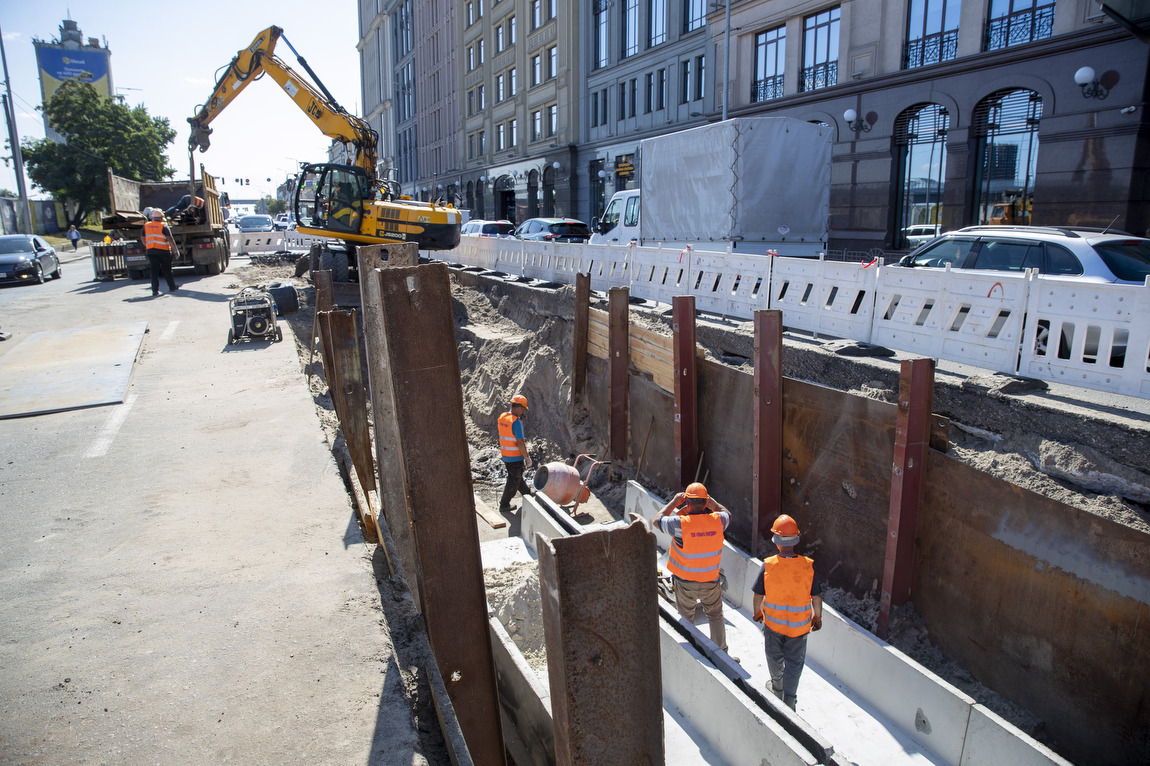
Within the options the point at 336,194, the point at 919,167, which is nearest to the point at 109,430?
the point at 336,194

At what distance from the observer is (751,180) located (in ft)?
46.2

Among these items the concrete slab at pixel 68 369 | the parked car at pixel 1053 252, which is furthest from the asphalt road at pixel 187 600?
the parked car at pixel 1053 252

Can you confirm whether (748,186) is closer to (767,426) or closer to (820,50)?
(767,426)

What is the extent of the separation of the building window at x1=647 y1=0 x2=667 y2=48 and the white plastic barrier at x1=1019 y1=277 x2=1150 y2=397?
2635 centimetres

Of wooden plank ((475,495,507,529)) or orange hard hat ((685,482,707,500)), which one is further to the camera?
wooden plank ((475,495,507,529))

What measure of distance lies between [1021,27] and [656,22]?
55.4 feet

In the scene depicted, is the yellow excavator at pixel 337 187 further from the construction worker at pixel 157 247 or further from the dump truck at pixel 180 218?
the construction worker at pixel 157 247

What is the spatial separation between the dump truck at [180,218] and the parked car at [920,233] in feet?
64.7

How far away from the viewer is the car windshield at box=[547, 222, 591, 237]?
67.8 ft

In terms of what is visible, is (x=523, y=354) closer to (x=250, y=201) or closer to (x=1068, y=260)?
(x=1068, y=260)

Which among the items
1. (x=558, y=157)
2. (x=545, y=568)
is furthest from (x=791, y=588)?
(x=558, y=157)

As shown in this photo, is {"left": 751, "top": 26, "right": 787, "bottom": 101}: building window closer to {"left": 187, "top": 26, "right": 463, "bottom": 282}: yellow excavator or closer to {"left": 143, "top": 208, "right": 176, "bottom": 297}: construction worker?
{"left": 187, "top": 26, "right": 463, "bottom": 282}: yellow excavator

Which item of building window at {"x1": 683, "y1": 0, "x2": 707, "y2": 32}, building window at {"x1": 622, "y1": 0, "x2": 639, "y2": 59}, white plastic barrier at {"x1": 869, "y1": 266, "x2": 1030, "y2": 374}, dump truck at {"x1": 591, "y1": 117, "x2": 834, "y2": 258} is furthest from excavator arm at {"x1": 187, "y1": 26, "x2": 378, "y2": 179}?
building window at {"x1": 622, "y1": 0, "x2": 639, "y2": 59}

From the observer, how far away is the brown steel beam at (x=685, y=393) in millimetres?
8016
